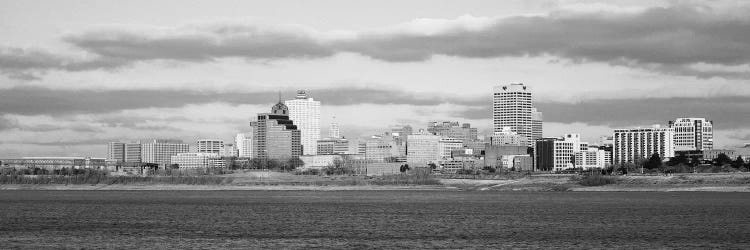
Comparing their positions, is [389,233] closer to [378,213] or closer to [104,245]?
[104,245]

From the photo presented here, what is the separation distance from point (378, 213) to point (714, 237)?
49.6 m

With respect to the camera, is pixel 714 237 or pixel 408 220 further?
pixel 408 220

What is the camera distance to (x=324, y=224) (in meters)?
104

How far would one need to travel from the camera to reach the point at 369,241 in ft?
271

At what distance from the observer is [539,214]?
410ft

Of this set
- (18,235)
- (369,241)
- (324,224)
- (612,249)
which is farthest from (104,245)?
(612,249)

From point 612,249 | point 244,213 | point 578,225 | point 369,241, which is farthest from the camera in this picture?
point 244,213

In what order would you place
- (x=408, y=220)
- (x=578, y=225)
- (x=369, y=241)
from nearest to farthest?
(x=369, y=241) → (x=578, y=225) → (x=408, y=220)

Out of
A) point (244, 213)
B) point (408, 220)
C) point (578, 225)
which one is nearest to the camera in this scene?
point (578, 225)

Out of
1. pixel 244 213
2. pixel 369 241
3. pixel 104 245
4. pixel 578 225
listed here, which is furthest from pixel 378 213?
pixel 104 245

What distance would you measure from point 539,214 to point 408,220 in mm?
21785

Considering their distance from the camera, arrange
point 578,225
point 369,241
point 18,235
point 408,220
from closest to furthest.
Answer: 1. point 369,241
2. point 18,235
3. point 578,225
4. point 408,220

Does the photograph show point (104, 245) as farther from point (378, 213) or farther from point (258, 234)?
point (378, 213)

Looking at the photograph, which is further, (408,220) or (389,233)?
(408,220)
